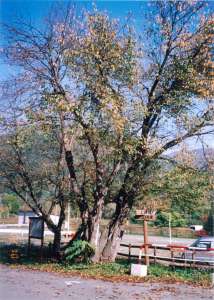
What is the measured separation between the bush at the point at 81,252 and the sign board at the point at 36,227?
12.7 feet

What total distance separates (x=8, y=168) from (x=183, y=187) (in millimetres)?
8452

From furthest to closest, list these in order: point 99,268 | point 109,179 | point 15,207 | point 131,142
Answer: point 15,207 < point 109,179 < point 99,268 < point 131,142

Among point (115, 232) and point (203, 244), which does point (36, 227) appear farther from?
point (203, 244)

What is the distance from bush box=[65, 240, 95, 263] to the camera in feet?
55.6

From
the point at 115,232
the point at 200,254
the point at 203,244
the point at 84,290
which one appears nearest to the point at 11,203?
the point at 203,244

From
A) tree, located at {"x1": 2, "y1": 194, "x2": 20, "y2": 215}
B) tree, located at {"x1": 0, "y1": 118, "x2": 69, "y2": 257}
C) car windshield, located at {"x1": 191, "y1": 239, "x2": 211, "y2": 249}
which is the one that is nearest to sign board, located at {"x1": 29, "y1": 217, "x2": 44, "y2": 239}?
tree, located at {"x1": 0, "y1": 118, "x2": 69, "y2": 257}

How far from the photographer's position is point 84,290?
11.7 metres

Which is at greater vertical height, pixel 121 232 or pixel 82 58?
pixel 82 58

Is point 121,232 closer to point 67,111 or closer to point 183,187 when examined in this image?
point 183,187

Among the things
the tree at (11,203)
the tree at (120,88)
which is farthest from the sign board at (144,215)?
the tree at (11,203)

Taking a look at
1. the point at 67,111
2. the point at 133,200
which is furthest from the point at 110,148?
the point at 133,200

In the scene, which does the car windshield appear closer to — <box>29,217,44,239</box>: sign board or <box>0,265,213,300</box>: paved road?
<box>0,265,213,300</box>: paved road

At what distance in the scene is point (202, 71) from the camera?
15602 mm

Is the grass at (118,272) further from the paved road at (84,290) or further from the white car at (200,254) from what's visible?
the white car at (200,254)
